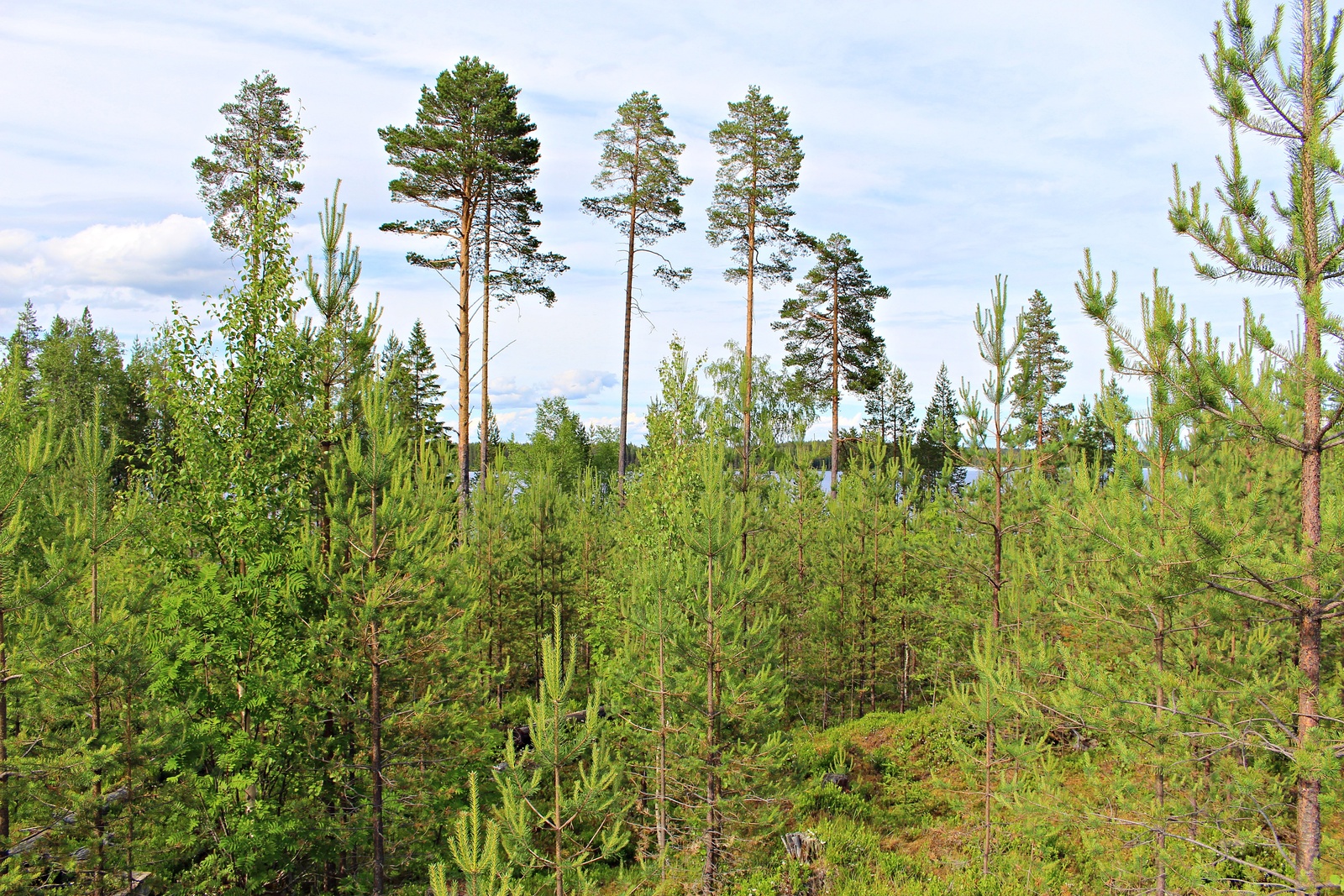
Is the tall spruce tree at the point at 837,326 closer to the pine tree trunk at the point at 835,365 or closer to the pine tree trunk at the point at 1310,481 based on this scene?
the pine tree trunk at the point at 835,365

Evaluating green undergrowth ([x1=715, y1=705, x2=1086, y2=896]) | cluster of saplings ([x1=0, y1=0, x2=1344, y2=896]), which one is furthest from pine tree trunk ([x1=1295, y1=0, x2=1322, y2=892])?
green undergrowth ([x1=715, y1=705, x2=1086, y2=896])

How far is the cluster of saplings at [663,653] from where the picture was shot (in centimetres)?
539

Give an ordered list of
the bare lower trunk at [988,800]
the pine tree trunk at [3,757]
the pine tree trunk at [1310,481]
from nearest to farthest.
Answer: the pine tree trunk at [1310,481] → the pine tree trunk at [3,757] → the bare lower trunk at [988,800]

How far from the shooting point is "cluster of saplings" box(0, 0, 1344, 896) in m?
5.39

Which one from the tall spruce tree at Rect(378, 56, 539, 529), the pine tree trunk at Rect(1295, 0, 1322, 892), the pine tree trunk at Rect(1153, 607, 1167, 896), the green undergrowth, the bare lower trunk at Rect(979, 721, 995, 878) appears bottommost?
the green undergrowth

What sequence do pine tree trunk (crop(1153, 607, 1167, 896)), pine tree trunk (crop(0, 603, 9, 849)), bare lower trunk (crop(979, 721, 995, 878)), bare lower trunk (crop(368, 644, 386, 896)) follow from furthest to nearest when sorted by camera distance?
bare lower trunk (crop(979, 721, 995, 878))
bare lower trunk (crop(368, 644, 386, 896))
pine tree trunk (crop(1153, 607, 1167, 896))
pine tree trunk (crop(0, 603, 9, 849))

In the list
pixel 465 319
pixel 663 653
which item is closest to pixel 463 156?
pixel 465 319

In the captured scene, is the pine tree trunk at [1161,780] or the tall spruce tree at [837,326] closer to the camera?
the pine tree trunk at [1161,780]

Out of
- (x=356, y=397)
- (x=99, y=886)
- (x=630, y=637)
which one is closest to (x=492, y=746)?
(x=630, y=637)

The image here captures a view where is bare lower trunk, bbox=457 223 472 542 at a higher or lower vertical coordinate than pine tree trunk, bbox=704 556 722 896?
higher

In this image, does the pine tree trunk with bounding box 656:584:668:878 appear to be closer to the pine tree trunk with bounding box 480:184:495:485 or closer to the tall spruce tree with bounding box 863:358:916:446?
the pine tree trunk with bounding box 480:184:495:485

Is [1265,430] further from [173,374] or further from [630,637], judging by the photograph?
[173,374]

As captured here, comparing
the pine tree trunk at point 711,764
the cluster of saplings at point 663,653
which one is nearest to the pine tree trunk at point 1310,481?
the cluster of saplings at point 663,653

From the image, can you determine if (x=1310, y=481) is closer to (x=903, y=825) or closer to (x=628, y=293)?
(x=903, y=825)
